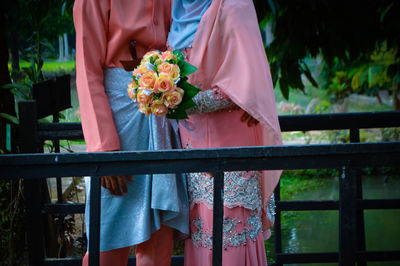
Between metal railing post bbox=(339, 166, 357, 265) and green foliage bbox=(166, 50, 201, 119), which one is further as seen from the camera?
green foliage bbox=(166, 50, 201, 119)

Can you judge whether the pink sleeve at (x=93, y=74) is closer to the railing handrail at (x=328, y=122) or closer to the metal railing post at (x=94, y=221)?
the metal railing post at (x=94, y=221)

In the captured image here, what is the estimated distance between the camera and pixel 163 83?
180 cm

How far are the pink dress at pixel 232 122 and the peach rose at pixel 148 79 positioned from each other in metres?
0.24

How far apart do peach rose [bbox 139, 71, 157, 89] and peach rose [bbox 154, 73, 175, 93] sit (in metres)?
0.02

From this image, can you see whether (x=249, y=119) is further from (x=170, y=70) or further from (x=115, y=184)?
(x=115, y=184)

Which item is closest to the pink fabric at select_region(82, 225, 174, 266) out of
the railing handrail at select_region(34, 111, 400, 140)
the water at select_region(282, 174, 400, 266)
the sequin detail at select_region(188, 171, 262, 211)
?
the sequin detail at select_region(188, 171, 262, 211)

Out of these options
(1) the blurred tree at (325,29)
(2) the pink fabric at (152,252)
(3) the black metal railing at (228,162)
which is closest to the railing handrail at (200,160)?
(3) the black metal railing at (228,162)

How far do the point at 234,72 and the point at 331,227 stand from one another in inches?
145

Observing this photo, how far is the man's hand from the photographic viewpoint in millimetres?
1943

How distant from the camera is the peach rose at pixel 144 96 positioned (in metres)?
1.81

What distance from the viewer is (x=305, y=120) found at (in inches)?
105

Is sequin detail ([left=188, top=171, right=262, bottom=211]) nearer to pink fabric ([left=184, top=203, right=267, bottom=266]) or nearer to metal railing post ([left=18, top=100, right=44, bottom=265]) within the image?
pink fabric ([left=184, top=203, right=267, bottom=266])

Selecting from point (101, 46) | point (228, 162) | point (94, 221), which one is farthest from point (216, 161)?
point (101, 46)

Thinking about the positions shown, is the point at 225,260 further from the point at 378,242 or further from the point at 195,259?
the point at 378,242
